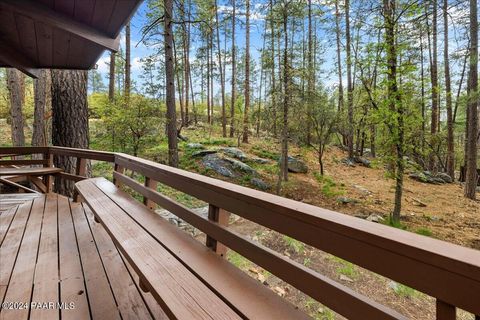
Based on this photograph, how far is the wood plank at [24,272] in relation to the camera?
174 cm

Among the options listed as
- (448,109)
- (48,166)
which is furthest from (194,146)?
(448,109)

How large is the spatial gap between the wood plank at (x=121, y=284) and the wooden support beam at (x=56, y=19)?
6.34ft

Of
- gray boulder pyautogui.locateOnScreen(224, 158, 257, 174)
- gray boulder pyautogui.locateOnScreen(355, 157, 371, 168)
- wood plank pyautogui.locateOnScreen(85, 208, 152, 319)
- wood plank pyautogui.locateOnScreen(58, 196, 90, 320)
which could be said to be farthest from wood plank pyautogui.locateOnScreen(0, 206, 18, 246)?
gray boulder pyautogui.locateOnScreen(355, 157, 371, 168)

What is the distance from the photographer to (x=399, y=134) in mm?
6301

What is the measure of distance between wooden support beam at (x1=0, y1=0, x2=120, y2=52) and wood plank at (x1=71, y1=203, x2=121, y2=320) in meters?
1.94

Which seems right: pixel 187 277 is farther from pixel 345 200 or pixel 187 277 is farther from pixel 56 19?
pixel 345 200

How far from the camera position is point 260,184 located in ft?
30.4

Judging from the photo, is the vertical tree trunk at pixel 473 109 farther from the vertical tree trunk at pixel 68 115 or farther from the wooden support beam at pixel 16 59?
the wooden support beam at pixel 16 59

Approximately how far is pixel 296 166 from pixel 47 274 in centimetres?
1042

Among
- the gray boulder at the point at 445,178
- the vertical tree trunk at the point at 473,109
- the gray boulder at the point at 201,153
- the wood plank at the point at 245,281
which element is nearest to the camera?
the wood plank at the point at 245,281

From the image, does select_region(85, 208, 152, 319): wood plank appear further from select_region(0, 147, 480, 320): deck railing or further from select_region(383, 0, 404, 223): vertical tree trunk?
select_region(383, 0, 404, 223): vertical tree trunk

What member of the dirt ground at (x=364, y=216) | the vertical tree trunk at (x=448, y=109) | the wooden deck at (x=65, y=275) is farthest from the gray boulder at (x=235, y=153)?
the vertical tree trunk at (x=448, y=109)

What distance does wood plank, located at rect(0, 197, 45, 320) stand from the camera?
5.72ft

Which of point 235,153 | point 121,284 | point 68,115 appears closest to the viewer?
point 121,284
